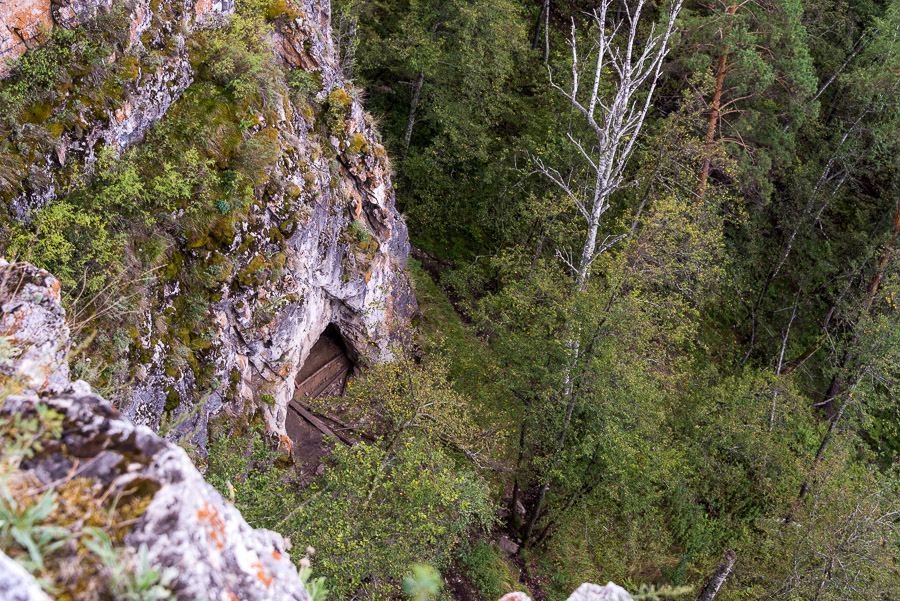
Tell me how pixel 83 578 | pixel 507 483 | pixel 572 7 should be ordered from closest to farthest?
pixel 83 578, pixel 507 483, pixel 572 7

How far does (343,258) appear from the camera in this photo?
12.8 m

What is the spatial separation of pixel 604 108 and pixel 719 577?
11.5 m

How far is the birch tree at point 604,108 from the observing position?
1316 cm

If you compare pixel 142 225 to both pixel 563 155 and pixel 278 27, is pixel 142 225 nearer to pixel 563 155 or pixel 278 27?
pixel 278 27

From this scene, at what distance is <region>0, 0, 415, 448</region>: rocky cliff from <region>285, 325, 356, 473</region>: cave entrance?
1963 mm

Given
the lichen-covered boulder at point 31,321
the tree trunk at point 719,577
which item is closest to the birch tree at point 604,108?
the tree trunk at point 719,577

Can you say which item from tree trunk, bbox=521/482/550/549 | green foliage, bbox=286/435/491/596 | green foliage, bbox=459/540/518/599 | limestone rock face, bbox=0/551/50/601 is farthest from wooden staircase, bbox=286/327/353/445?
limestone rock face, bbox=0/551/50/601

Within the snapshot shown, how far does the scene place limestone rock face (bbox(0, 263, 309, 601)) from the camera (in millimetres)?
2449

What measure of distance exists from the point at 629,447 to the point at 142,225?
375 inches

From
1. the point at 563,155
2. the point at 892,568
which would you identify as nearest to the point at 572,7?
the point at 563,155

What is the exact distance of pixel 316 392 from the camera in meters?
14.5

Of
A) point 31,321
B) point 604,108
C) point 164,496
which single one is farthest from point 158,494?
point 604,108

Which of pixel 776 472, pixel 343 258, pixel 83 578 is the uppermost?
pixel 83 578

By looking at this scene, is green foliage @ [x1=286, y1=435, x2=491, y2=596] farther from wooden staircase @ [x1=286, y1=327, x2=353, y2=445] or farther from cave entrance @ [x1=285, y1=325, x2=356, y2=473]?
wooden staircase @ [x1=286, y1=327, x2=353, y2=445]
